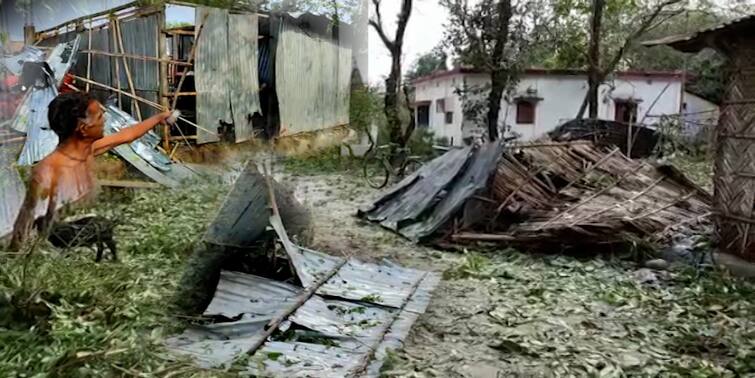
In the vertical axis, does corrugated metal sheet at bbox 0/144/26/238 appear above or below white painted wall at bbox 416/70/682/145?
below

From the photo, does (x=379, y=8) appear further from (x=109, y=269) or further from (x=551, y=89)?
(x=551, y=89)

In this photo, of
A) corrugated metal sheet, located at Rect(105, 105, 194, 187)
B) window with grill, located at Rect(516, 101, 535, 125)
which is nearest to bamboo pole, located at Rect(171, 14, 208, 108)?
corrugated metal sheet, located at Rect(105, 105, 194, 187)

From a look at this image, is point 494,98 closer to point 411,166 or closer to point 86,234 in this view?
point 411,166

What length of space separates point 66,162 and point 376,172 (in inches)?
168

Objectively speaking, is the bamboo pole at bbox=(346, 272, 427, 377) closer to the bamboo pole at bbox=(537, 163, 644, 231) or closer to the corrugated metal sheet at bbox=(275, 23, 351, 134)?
the corrugated metal sheet at bbox=(275, 23, 351, 134)

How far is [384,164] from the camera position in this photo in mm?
6621

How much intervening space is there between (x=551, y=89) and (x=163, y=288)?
1074 cm

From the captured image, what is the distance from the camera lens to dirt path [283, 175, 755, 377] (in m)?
3.03

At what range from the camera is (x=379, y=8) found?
4445 millimetres

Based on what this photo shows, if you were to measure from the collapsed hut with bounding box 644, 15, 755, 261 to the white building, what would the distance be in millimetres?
6737

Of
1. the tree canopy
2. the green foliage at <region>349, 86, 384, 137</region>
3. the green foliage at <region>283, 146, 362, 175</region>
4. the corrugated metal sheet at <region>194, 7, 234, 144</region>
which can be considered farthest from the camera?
the tree canopy

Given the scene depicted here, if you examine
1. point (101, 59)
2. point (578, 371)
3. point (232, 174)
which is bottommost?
point (578, 371)

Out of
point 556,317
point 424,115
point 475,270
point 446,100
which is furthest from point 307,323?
point 424,115

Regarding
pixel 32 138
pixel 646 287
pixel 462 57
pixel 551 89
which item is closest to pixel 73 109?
pixel 32 138
